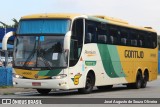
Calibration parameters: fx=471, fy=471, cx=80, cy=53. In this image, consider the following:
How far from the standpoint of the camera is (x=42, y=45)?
19.5 metres

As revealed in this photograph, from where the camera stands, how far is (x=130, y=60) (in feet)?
86.2

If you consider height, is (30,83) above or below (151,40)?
below

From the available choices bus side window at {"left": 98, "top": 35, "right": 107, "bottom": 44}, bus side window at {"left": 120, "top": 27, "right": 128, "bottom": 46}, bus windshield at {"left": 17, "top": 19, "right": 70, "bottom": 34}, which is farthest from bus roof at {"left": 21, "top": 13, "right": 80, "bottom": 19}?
bus side window at {"left": 120, "top": 27, "right": 128, "bottom": 46}

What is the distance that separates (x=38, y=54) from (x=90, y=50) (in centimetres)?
284

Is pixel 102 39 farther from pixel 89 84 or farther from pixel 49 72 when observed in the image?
pixel 49 72

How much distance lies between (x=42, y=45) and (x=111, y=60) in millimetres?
5444

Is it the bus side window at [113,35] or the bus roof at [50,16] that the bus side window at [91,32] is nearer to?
the bus roof at [50,16]

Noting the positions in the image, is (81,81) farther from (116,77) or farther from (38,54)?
(116,77)

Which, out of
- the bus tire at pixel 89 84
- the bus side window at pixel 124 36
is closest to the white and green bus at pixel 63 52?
the bus tire at pixel 89 84

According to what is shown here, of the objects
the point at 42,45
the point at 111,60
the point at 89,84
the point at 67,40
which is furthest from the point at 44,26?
the point at 111,60

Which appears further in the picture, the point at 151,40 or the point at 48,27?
the point at 151,40

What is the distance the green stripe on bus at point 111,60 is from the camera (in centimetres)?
2278

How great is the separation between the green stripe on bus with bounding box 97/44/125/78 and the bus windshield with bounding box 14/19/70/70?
10.5 feet

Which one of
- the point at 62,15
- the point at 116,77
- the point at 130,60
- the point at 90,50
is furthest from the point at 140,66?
the point at 62,15
